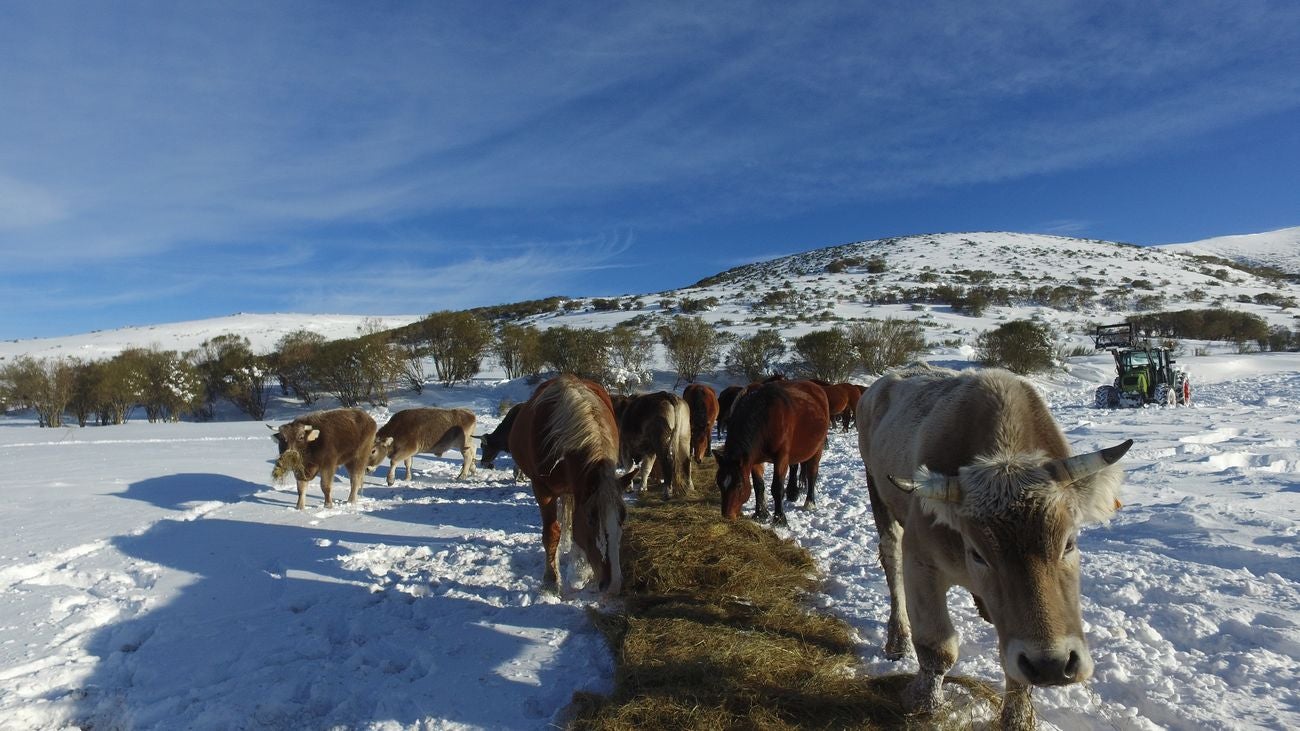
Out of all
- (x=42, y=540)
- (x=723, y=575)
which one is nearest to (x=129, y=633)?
(x=42, y=540)

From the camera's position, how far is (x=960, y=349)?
29484 millimetres

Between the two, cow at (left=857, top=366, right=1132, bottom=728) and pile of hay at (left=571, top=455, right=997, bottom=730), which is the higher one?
cow at (left=857, top=366, right=1132, bottom=728)

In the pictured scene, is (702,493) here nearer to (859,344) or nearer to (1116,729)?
(1116,729)

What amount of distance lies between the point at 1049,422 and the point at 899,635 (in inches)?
75.8

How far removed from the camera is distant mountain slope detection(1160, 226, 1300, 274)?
83925 millimetres

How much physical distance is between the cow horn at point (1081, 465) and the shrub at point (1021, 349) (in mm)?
27777

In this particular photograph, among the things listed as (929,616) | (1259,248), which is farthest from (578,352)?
Answer: (1259,248)

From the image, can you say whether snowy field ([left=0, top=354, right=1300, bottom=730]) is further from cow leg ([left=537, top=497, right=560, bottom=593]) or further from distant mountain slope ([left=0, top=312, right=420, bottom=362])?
distant mountain slope ([left=0, top=312, right=420, bottom=362])

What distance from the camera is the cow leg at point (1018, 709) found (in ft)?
9.61

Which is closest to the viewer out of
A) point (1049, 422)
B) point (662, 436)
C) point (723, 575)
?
point (1049, 422)

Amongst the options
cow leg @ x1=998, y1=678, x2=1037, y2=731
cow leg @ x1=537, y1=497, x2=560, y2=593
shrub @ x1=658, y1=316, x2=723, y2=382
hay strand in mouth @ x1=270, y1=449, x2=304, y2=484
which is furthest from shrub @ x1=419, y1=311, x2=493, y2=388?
cow leg @ x1=998, y1=678, x2=1037, y2=731

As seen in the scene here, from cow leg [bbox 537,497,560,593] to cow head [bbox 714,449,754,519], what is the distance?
7.24 ft

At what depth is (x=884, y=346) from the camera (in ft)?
89.9

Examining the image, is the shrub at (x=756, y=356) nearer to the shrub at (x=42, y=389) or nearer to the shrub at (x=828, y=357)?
the shrub at (x=828, y=357)
